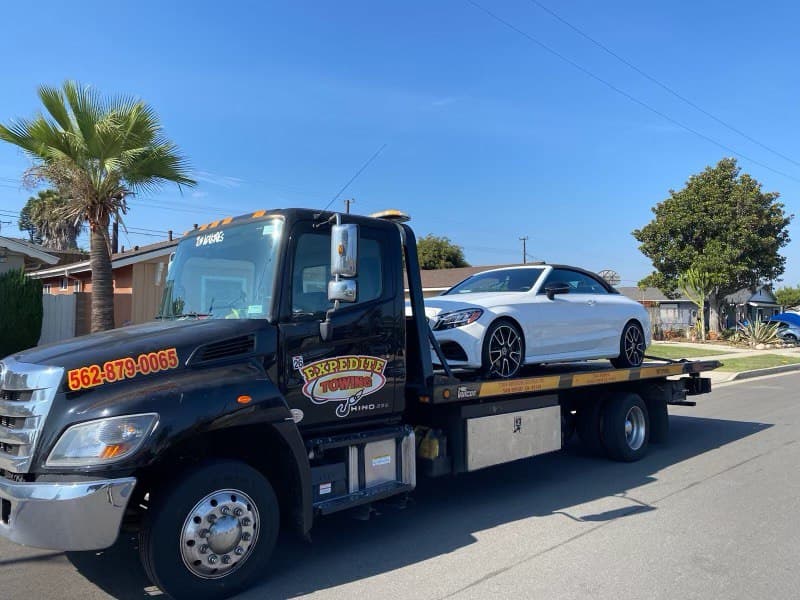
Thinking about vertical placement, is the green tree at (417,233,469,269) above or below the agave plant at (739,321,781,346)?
above

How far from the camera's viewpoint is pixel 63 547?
341cm

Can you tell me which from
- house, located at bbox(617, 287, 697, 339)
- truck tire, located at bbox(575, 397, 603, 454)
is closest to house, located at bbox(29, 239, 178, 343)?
truck tire, located at bbox(575, 397, 603, 454)

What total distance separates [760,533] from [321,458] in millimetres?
3575

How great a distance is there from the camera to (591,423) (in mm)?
7805

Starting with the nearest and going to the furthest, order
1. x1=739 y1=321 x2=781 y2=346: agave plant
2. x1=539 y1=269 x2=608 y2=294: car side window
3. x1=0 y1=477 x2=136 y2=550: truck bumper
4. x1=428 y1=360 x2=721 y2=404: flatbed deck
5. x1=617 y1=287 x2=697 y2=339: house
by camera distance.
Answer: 1. x1=0 y1=477 x2=136 y2=550: truck bumper
2. x1=428 y1=360 x2=721 y2=404: flatbed deck
3. x1=539 y1=269 x2=608 y2=294: car side window
4. x1=739 y1=321 x2=781 y2=346: agave plant
5. x1=617 y1=287 x2=697 y2=339: house

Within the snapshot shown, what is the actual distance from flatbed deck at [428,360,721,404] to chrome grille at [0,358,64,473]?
9.27 feet

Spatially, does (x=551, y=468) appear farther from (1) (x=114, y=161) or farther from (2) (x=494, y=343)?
(1) (x=114, y=161)

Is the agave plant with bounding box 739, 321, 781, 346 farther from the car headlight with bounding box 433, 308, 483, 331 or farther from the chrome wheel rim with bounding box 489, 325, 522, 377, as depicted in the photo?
the car headlight with bounding box 433, 308, 483, 331

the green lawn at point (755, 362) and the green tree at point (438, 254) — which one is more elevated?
the green tree at point (438, 254)

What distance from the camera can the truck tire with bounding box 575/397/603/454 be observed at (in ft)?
25.5

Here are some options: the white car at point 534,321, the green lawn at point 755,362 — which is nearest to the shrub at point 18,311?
the white car at point 534,321

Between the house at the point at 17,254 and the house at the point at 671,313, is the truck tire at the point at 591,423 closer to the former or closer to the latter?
the house at the point at 17,254

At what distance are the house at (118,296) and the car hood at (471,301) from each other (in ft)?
35.9

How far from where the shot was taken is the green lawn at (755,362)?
19953 mm
